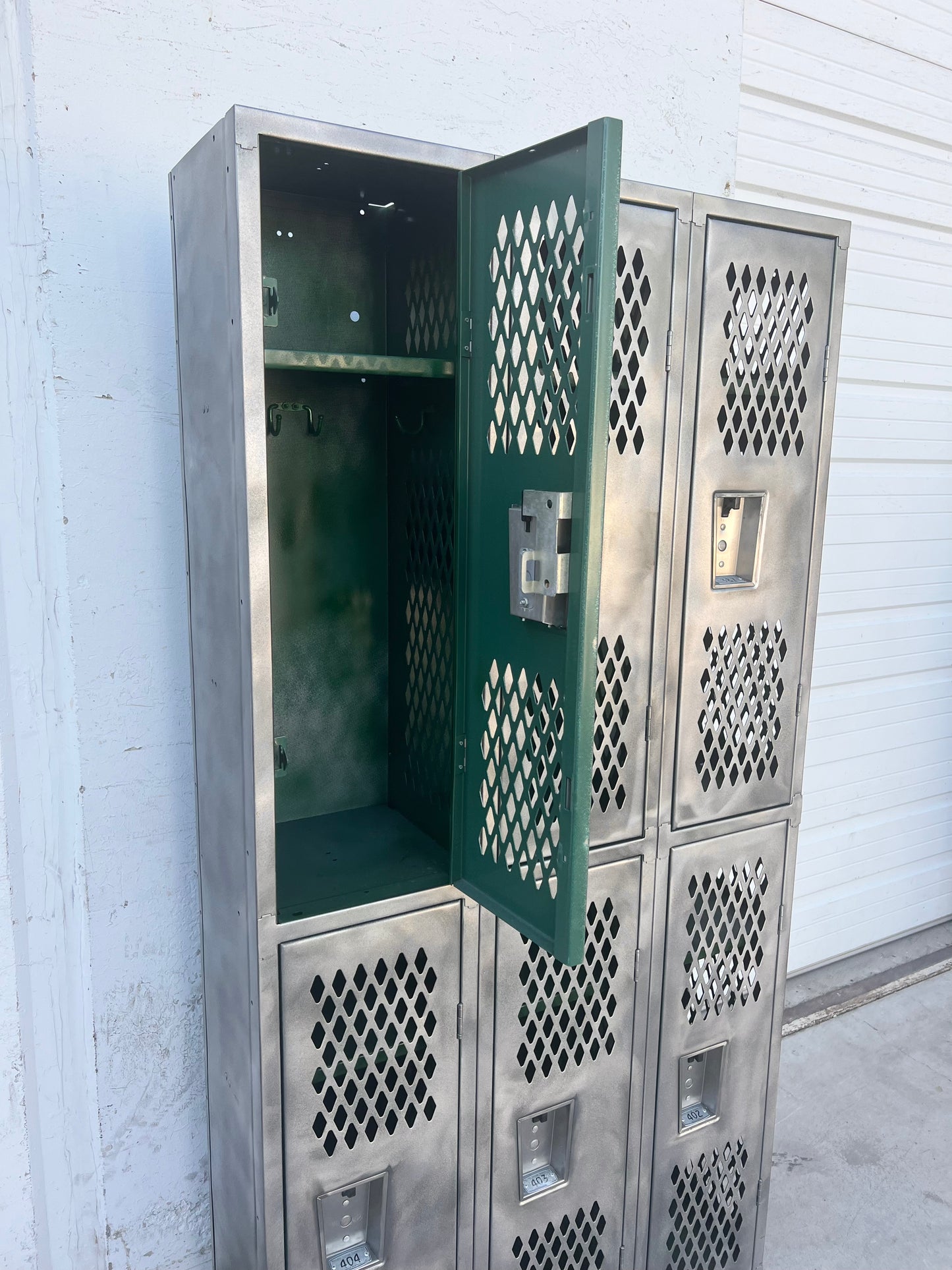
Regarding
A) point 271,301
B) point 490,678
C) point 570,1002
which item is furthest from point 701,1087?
point 271,301

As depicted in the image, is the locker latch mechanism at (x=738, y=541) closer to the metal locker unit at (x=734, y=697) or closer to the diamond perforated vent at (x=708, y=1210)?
the metal locker unit at (x=734, y=697)

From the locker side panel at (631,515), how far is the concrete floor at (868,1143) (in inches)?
61.6

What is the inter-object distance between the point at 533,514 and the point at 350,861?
0.90 m

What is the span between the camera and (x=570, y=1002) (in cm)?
221

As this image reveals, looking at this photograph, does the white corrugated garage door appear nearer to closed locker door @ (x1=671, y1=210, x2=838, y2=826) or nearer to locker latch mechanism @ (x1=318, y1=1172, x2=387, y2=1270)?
closed locker door @ (x1=671, y1=210, x2=838, y2=826)

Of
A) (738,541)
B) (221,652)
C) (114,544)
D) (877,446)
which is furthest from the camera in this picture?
(877,446)

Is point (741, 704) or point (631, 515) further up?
point (631, 515)

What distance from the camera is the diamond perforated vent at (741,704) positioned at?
2.24 meters

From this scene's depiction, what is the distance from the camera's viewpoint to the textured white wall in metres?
1.99

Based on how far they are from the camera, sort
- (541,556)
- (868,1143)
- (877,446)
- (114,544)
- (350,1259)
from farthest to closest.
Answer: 1. (877,446)
2. (868,1143)
3. (114,544)
4. (350,1259)
5. (541,556)

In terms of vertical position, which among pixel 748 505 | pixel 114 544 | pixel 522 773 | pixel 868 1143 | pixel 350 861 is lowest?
pixel 868 1143

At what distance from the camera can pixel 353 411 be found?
2.27 m

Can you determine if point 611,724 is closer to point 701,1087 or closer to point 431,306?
point 431,306

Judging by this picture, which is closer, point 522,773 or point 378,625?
point 522,773
